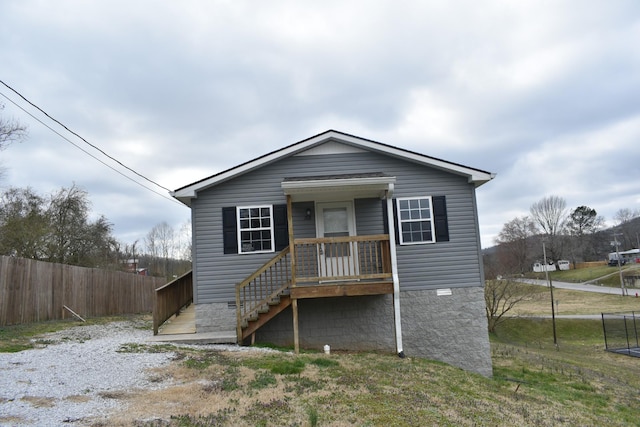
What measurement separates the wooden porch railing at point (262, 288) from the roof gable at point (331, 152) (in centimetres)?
242

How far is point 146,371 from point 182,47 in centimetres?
856

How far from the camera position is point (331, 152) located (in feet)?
38.4

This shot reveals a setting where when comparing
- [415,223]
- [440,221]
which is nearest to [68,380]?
[415,223]

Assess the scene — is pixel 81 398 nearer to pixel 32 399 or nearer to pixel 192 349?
pixel 32 399

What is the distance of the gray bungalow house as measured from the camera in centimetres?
1104

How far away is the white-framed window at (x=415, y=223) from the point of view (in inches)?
451

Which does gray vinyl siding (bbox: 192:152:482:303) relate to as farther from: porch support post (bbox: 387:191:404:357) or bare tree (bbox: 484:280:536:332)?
bare tree (bbox: 484:280:536:332)

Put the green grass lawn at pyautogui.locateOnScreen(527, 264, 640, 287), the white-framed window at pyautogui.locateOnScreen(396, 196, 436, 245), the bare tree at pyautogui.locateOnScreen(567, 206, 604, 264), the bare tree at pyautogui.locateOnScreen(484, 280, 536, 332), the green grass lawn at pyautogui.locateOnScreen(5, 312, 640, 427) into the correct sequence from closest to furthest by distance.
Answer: the green grass lawn at pyautogui.locateOnScreen(5, 312, 640, 427), the white-framed window at pyautogui.locateOnScreen(396, 196, 436, 245), the bare tree at pyautogui.locateOnScreen(484, 280, 536, 332), the green grass lawn at pyautogui.locateOnScreen(527, 264, 640, 287), the bare tree at pyautogui.locateOnScreen(567, 206, 604, 264)

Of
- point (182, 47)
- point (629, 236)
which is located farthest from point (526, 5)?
point (629, 236)

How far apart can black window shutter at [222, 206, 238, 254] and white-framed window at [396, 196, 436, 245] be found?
4.08 meters

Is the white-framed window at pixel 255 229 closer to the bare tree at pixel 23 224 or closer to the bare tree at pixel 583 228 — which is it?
the bare tree at pixel 23 224

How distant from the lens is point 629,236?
283 ft

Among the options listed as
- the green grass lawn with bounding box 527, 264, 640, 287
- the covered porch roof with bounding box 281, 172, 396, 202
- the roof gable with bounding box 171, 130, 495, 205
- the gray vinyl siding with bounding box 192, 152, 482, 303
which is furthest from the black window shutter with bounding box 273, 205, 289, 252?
the green grass lawn with bounding box 527, 264, 640, 287

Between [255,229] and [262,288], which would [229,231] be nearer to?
[255,229]
